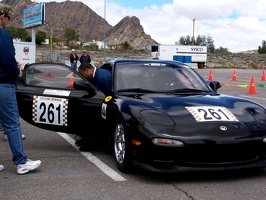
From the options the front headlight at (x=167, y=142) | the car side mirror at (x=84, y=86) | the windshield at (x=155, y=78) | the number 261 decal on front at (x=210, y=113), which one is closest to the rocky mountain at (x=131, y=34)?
the windshield at (x=155, y=78)

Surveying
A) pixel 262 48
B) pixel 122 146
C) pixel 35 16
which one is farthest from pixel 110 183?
pixel 262 48

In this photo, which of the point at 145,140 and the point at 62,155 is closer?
the point at 145,140

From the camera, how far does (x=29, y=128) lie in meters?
8.03

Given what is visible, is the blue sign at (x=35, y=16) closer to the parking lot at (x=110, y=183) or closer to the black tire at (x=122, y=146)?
the parking lot at (x=110, y=183)

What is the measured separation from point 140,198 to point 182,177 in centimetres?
80

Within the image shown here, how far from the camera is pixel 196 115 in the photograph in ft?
14.7

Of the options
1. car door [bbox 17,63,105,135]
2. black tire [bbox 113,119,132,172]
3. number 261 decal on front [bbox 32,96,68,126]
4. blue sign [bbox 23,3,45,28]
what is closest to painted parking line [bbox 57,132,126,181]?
black tire [bbox 113,119,132,172]

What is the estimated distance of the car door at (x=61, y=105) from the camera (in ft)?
18.5

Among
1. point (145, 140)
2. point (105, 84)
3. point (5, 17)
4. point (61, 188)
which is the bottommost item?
point (61, 188)

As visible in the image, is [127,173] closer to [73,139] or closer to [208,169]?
[208,169]

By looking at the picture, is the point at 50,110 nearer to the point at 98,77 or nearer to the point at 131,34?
the point at 98,77

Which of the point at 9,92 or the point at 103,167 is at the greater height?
the point at 9,92

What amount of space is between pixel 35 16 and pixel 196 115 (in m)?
58.7

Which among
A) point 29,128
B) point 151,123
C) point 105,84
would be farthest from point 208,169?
point 29,128
